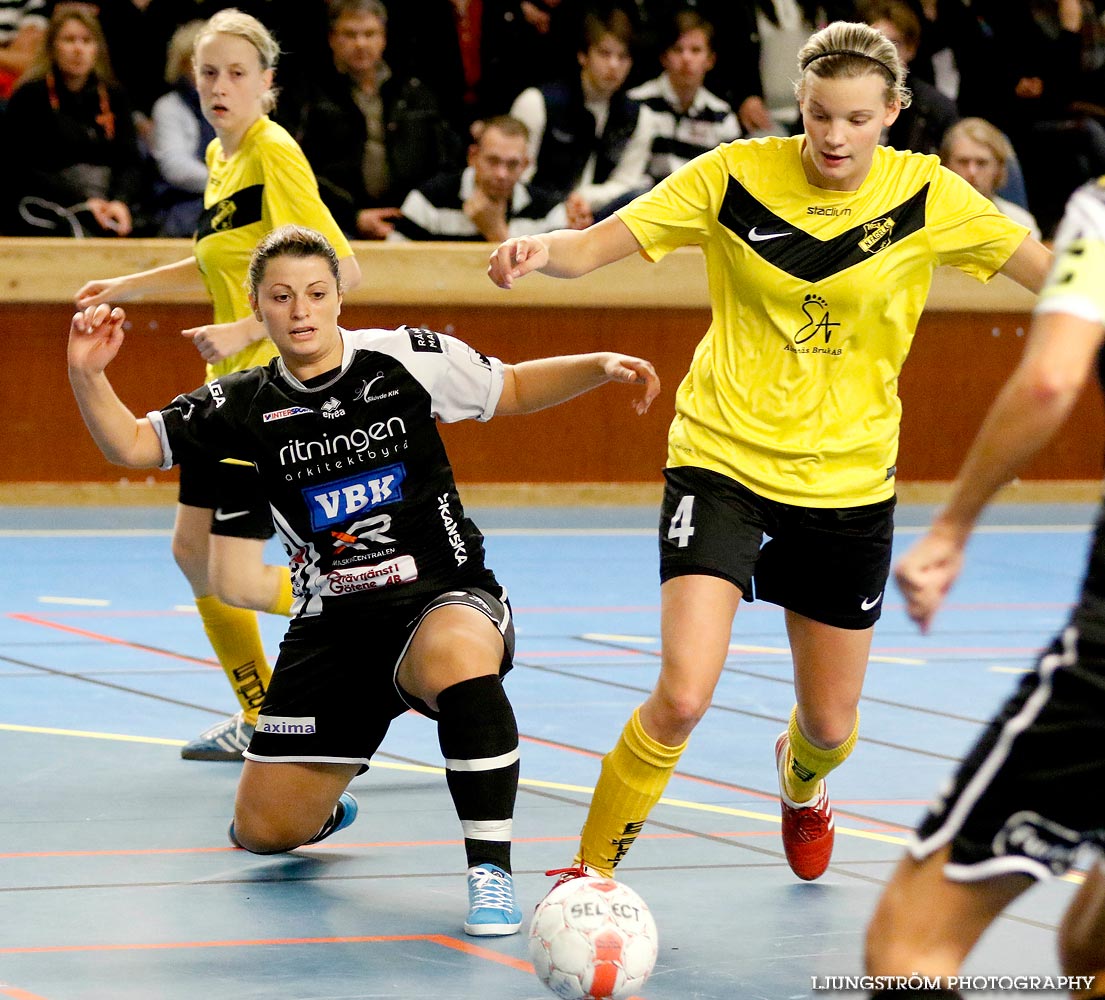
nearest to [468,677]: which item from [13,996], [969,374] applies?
[13,996]

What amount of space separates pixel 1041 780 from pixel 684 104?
9.95 meters

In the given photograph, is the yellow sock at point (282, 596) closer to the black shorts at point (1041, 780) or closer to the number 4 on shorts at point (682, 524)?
the number 4 on shorts at point (682, 524)

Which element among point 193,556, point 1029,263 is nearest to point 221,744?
point 193,556

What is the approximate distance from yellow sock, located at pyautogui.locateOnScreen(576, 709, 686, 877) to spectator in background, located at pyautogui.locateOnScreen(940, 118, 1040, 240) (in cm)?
816

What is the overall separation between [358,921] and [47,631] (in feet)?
12.7

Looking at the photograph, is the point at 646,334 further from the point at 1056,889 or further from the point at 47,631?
the point at 1056,889

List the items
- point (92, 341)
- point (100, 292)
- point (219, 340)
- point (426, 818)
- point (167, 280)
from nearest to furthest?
point (92, 341) < point (426, 818) < point (219, 340) < point (100, 292) < point (167, 280)

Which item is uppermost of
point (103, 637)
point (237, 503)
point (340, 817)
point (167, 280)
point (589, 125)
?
point (167, 280)

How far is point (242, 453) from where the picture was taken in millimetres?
4641

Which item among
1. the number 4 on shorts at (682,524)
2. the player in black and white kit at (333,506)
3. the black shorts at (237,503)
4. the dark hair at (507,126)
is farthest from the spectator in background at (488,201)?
the number 4 on shorts at (682,524)

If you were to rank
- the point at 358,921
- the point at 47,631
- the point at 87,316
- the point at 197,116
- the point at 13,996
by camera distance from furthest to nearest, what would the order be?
the point at 197,116 → the point at 47,631 → the point at 87,316 → the point at 358,921 → the point at 13,996

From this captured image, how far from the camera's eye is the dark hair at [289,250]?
179 inches

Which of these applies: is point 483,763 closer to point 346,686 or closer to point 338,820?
point 346,686

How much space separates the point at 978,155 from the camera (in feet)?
38.0
